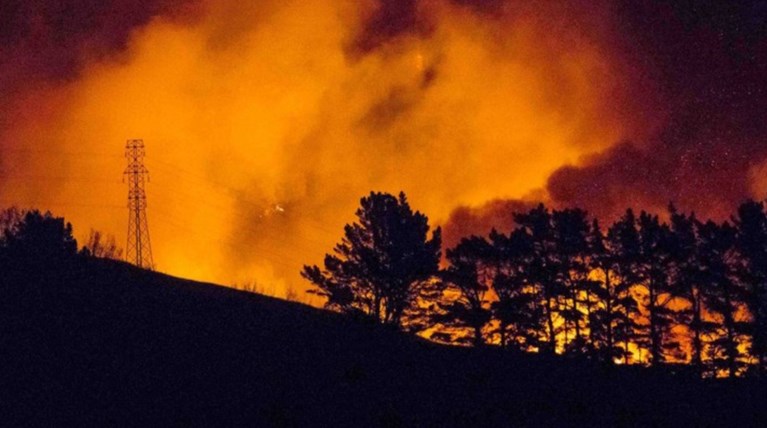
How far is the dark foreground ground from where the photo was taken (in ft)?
112

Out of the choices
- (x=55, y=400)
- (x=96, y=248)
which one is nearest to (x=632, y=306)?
(x=55, y=400)

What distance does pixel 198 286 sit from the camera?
65250 mm

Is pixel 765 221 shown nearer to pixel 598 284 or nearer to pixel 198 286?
pixel 598 284

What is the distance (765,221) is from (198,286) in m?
47.4

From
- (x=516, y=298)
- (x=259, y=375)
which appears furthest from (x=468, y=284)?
(x=259, y=375)

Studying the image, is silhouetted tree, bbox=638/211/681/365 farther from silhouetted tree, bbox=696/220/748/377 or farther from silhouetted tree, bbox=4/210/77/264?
silhouetted tree, bbox=4/210/77/264

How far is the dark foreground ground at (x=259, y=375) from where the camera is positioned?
34250 millimetres

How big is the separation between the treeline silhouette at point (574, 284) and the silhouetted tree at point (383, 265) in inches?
4.1

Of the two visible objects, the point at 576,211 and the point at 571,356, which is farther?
the point at 576,211

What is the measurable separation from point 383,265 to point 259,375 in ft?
98.4

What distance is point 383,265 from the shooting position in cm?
6938

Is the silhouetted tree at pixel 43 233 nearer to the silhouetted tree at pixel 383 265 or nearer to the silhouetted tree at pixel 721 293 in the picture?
the silhouetted tree at pixel 383 265

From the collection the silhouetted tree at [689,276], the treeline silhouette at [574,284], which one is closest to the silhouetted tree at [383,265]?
the treeline silhouette at [574,284]

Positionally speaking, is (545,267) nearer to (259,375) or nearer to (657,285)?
(657,285)
